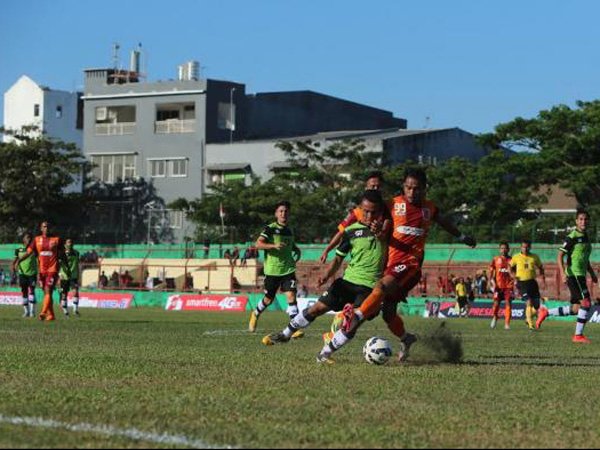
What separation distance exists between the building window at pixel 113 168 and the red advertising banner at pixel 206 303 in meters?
35.9

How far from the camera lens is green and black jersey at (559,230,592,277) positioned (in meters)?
21.1

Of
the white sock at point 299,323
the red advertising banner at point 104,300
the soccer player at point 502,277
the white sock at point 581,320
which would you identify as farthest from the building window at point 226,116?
the white sock at point 299,323

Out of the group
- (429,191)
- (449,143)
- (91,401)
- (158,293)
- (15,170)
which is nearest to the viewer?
(91,401)

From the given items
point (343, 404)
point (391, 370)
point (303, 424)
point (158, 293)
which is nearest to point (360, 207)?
point (391, 370)

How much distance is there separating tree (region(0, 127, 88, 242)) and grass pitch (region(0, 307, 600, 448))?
6083 centimetres

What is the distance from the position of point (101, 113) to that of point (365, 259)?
75019 mm

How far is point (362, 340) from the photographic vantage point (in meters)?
18.7

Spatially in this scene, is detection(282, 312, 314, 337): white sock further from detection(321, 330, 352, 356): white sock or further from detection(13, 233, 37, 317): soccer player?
detection(13, 233, 37, 317): soccer player

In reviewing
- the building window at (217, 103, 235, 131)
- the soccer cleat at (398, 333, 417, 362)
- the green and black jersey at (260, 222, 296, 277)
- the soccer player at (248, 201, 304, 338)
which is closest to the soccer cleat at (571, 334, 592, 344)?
the soccer player at (248, 201, 304, 338)

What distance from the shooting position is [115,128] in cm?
8462

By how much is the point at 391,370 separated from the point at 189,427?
4523 mm

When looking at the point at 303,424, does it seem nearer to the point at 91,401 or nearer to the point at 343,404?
the point at 343,404

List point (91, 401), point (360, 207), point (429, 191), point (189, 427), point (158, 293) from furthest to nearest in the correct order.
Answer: point (429, 191)
point (158, 293)
point (360, 207)
point (91, 401)
point (189, 427)

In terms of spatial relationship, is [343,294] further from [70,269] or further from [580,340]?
[70,269]
